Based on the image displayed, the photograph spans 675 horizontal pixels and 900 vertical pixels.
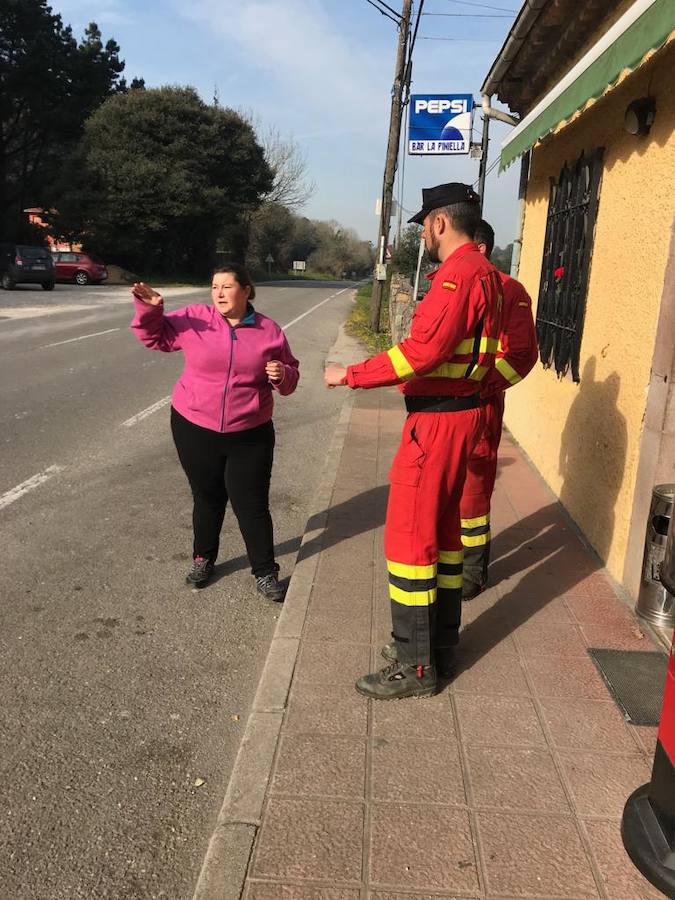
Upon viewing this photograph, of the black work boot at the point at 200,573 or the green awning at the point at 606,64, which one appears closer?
the green awning at the point at 606,64

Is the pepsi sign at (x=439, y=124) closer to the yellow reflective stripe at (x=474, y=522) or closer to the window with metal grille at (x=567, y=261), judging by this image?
the window with metal grille at (x=567, y=261)

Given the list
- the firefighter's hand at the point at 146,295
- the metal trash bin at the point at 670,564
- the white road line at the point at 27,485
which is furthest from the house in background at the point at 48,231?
the metal trash bin at the point at 670,564

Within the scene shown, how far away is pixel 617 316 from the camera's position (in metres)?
4.37

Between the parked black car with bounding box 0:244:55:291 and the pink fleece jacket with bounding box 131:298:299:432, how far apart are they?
24.2 metres

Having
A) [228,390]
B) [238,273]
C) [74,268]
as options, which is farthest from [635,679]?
[74,268]

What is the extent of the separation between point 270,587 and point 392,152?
17.4 m

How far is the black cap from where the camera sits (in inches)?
109

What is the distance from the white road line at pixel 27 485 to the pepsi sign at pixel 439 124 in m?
8.68

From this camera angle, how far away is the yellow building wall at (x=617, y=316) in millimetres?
3828

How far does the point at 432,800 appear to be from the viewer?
2.40 m

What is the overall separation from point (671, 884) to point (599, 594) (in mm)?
2043

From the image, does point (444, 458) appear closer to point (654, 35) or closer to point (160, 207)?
point (654, 35)

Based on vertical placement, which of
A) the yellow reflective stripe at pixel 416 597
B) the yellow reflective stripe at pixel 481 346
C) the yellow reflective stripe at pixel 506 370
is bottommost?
the yellow reflective stripe at pixel 416 597

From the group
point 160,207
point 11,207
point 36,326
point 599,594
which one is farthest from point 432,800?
point 11,207
